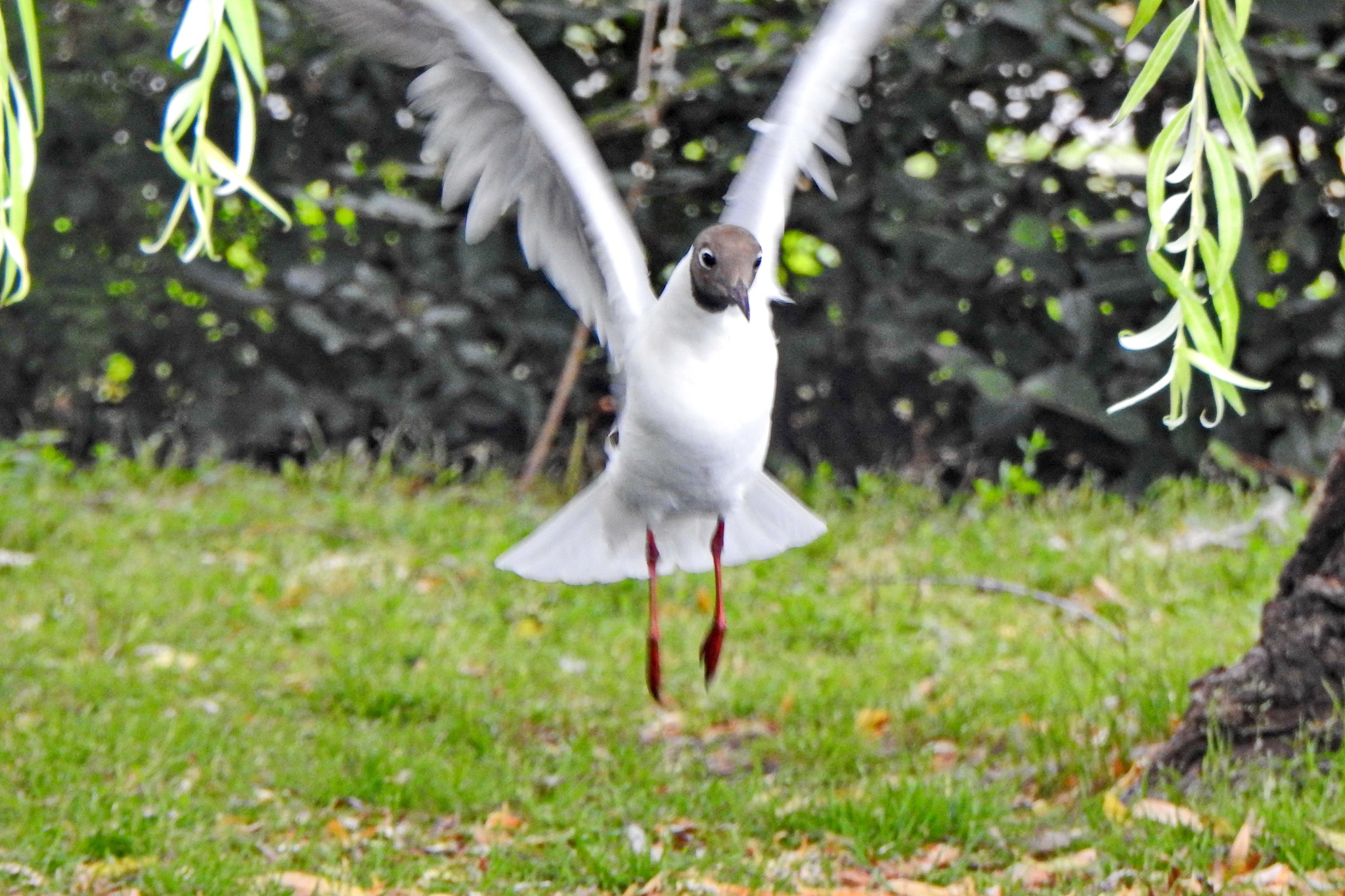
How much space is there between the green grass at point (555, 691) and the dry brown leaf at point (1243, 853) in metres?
0.03

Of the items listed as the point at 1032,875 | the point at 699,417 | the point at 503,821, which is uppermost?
the point at 699,417

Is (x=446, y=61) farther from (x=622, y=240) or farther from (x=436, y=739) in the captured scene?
(x=436, y=739)

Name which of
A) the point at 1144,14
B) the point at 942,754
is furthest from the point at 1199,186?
the point at 942,754

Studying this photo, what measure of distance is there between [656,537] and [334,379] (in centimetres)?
372

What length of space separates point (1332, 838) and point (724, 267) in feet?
5.15

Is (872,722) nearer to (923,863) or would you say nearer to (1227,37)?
(923,863)

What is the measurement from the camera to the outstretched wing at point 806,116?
323 cm

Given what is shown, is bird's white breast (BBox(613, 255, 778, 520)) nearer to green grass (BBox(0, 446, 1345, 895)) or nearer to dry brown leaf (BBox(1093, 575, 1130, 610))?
green grass (BBox(0, 446, 1345, 895))

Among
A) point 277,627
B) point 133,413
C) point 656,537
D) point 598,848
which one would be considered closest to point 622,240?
point 656,537

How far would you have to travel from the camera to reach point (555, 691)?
15.2ft

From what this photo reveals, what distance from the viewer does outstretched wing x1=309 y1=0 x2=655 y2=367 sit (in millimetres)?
2967

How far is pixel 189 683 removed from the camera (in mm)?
4531

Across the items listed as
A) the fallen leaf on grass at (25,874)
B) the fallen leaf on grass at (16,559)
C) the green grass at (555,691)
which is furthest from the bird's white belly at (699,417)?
the fallen leaf on grass at (16,559)

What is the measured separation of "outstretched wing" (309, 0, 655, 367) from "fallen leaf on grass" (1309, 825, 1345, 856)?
1.68 metres
